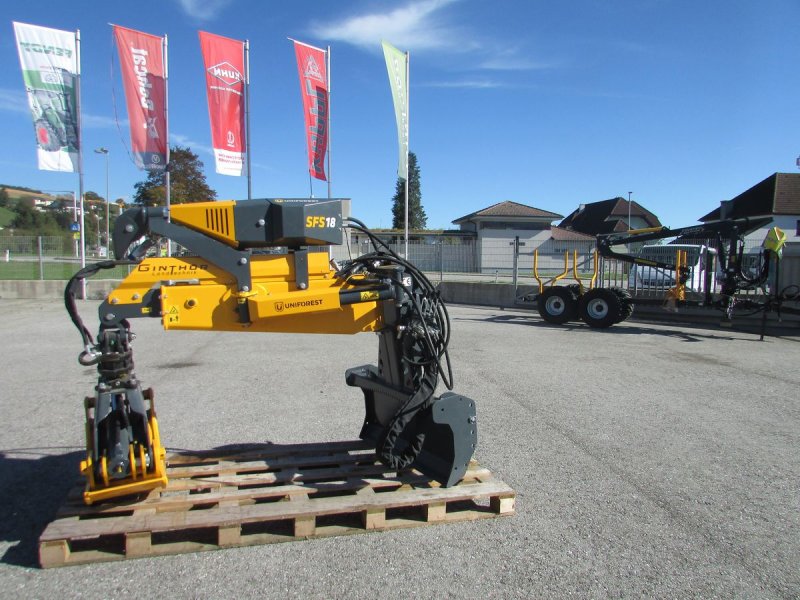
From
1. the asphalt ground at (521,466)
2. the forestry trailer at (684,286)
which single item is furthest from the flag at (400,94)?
the asphalt ground at (521,466)

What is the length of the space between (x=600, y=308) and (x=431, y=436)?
10.6 meters

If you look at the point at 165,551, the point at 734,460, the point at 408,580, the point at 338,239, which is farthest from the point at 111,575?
the point at 734,460

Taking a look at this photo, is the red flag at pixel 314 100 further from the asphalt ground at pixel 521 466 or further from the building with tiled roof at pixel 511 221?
the building with tiled roof at pixel 511 221

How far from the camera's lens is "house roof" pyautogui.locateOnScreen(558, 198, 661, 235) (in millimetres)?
57500

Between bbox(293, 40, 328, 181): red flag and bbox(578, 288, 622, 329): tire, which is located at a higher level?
bbox(293, 40, 328, 181): red flag

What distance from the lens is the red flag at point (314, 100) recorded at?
18330mm

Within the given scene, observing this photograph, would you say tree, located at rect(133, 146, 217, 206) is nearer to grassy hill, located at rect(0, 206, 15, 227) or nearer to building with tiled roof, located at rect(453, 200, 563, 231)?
building with tiled roof, located at rect(453, 200, 563, 231)

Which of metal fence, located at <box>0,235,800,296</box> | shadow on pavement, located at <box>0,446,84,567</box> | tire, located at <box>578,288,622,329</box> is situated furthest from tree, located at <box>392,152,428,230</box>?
shadow on pavement, located at <box>0,446,84,567</box>

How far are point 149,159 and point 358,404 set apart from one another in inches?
557

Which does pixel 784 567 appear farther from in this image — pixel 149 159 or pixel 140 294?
pixel 149 159

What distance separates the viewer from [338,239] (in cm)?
355

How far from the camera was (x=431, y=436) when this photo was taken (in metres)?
3.86

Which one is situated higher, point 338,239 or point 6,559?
point 338,239

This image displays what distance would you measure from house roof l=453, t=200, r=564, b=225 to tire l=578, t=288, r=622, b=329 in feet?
101
